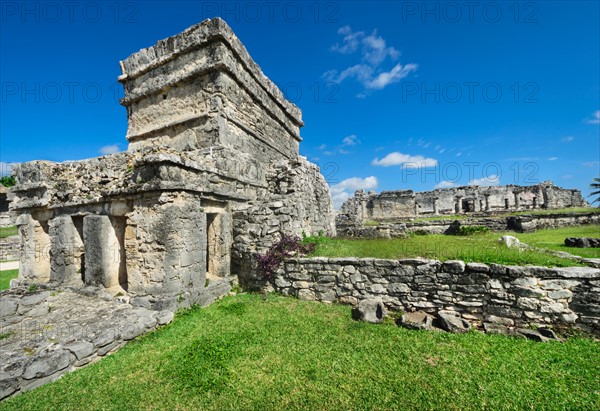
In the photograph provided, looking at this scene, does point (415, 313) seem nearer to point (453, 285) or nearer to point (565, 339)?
point (453, 285)

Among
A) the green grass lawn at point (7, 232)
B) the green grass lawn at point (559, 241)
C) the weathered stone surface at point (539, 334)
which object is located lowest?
the weathered stone surface at point (539, 334)

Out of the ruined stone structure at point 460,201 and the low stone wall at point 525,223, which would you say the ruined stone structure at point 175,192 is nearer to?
the low stone wall at point 525,223

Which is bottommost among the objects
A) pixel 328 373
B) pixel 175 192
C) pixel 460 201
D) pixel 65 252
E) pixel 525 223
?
pixel 328 373

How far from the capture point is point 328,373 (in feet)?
12.0

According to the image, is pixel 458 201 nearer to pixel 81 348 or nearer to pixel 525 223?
pixel 525 223

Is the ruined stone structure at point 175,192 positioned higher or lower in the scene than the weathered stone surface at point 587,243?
higher

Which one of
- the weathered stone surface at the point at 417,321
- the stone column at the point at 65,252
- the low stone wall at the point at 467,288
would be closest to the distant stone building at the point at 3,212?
the stone column at the point at 65,252

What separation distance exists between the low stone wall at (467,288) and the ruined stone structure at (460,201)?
22.2 m

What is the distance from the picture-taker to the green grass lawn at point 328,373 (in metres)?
3.16

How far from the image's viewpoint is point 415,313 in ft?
17.8

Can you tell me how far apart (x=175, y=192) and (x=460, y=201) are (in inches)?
1278

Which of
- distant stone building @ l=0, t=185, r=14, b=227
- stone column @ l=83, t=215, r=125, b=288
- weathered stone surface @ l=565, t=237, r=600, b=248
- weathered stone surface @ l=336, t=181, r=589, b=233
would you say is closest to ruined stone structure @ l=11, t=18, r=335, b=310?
stone column @ l=83, t=215, r=125, b=288

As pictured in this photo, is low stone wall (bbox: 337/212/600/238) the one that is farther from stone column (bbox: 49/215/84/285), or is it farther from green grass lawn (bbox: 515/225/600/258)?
stone column (bbox: 49/215/84/285)

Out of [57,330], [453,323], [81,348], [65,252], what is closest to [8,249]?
[65,252]
